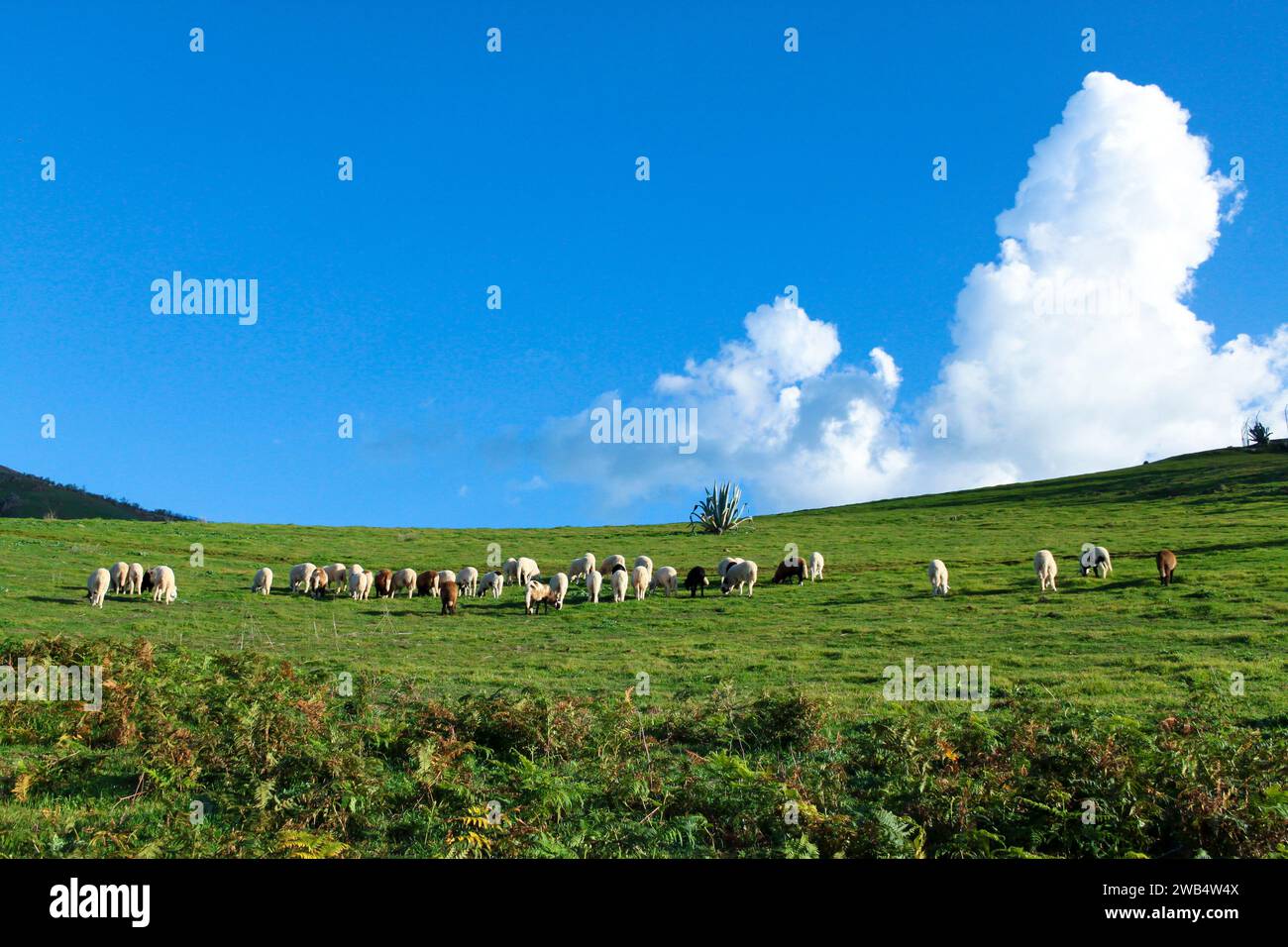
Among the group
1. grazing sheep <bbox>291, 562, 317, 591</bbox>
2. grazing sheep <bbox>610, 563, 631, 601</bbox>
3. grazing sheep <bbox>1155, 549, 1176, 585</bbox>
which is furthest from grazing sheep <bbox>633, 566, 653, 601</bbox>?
grazing sheep <bbox>1155, 549, 1176, 585</bbox>

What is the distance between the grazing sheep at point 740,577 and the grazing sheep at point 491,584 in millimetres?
10018

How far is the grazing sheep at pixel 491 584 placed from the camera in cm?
4088

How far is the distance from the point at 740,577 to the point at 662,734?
2620 cm

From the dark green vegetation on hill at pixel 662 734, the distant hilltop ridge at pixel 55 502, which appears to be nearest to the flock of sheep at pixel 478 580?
the dark green vegetation on hill at pixel 662 734

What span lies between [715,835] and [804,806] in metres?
1.12

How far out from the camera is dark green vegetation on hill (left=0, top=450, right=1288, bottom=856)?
34.6 feet

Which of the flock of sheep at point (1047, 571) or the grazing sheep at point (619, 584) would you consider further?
the grazing sheep at point (619, 584)

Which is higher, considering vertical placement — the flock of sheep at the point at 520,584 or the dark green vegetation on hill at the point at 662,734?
the flock of sheep at the point at 520,584

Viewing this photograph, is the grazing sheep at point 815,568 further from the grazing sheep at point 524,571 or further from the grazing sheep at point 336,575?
the grazing sheep at point 336,575

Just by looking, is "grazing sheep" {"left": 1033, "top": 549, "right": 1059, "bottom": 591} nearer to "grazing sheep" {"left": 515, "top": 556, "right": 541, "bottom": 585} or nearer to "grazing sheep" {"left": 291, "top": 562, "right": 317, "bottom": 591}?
"grazing sheep" {"left": 515, "top": 556, "right": 541, "bottom": 585}

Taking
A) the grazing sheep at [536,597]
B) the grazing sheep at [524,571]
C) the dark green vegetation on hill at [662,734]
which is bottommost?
the dark green vegetation on hill at [662,734]

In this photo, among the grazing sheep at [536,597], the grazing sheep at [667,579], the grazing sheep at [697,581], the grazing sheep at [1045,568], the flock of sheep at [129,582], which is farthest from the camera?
the grazing sheep at [667,579]

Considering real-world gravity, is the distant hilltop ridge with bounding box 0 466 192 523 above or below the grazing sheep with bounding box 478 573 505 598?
above
